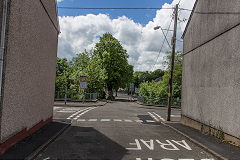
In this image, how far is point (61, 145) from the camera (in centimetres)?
781

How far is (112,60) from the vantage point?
4675cm

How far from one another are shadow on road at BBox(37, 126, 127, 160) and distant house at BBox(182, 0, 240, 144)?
15.0ft

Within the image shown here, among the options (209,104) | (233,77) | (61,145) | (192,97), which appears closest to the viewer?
(61,145)

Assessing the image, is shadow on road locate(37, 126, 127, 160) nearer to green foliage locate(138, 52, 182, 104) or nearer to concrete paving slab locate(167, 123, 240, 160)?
concrete paving slab locate(167, 123, 240, 160)

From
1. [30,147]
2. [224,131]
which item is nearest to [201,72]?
[224,131]

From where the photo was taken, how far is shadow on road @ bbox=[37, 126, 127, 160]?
6.45 m

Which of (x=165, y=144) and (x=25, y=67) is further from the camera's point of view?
(x=165, y=144)

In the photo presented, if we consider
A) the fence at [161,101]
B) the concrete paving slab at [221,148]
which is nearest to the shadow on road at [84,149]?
the concrete paving slab at [221,148]

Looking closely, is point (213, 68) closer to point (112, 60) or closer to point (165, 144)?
point (165, 144)

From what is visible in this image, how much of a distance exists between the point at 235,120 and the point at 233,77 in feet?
5.41

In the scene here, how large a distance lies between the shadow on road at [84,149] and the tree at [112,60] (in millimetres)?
36244

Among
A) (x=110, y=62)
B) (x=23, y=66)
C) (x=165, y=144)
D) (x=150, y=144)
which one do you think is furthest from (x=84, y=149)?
(x=110, y=62)

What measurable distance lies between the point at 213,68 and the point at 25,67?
26.9 ft

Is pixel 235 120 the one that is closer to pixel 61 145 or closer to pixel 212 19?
pixel 212 19
